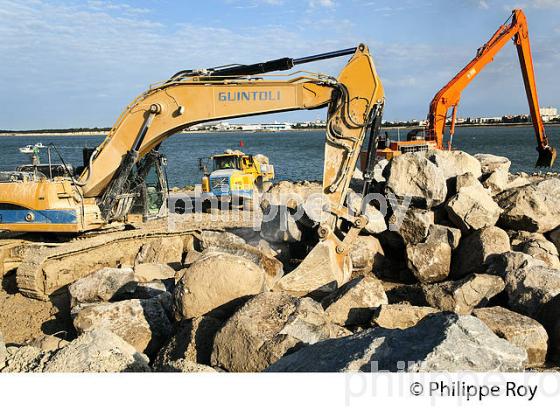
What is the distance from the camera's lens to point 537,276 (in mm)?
6527

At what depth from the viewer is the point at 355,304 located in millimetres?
6219

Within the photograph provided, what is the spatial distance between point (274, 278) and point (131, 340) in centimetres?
241

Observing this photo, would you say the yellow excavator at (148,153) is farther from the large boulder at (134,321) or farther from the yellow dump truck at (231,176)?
the yellow dump truck at (231,176)

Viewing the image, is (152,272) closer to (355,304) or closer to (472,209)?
(355,304)

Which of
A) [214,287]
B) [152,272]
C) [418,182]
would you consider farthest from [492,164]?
[214,287]

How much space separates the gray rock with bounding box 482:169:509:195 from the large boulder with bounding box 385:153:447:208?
1640 millimetres

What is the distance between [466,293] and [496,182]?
5.11m

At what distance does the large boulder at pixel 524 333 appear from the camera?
539cm

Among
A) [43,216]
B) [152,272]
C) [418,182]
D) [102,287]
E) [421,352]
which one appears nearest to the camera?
[421,352]

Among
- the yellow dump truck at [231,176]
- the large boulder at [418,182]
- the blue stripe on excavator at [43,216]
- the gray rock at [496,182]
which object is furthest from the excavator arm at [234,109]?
the yellow dump truck at [231,176]

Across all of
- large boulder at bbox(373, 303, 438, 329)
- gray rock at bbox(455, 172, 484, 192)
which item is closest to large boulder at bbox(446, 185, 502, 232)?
gray rock at bbox(455, 172, 484, 192)

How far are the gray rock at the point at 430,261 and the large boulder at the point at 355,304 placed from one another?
2246mm
